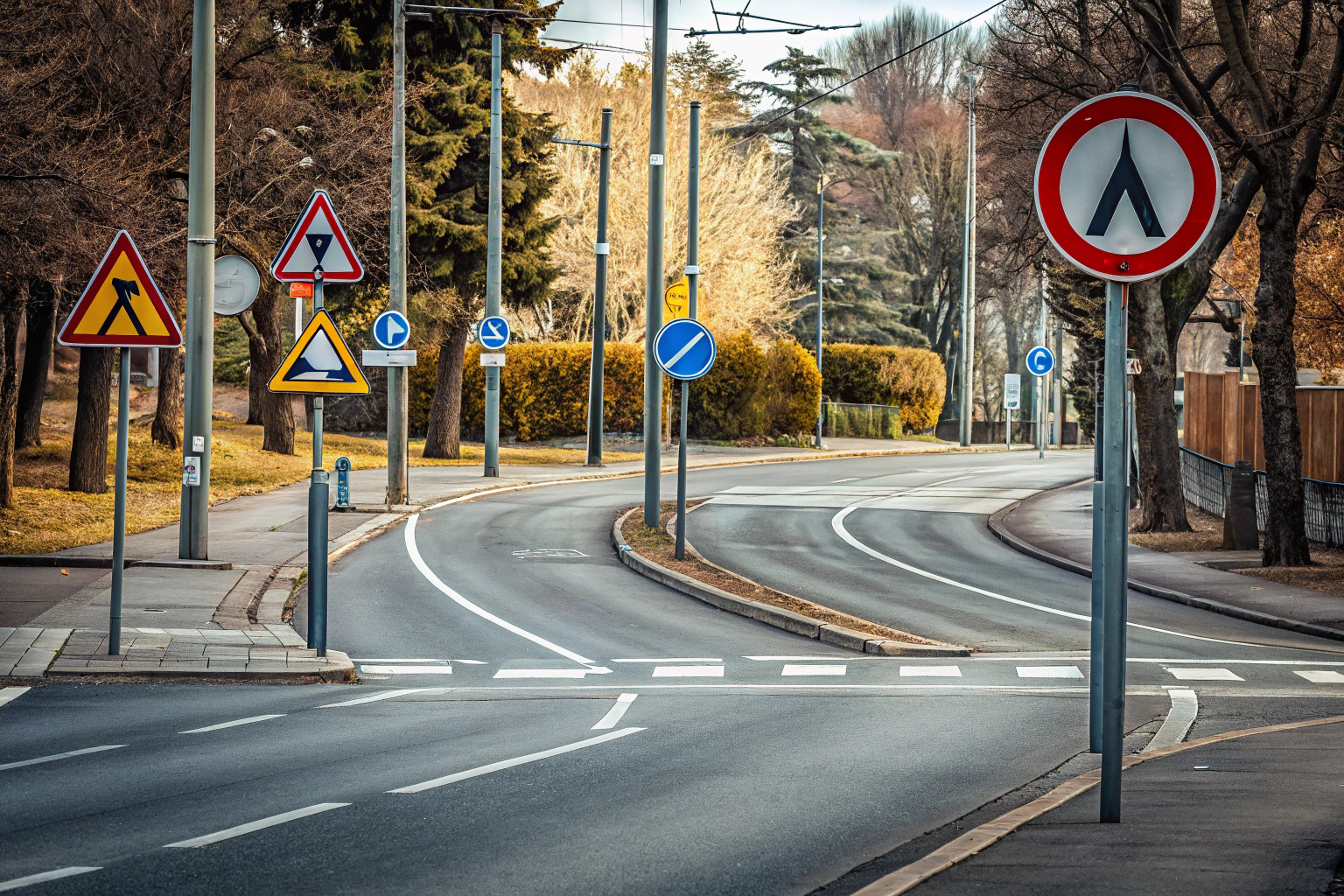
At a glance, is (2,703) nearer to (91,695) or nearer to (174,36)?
(91,695)

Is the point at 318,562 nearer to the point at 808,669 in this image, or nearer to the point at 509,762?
the point at 808,669

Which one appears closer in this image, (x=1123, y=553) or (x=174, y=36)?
(x=1123, y=553)

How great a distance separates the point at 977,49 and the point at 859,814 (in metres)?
61.0

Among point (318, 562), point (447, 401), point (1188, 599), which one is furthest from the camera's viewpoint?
point (447, 401)

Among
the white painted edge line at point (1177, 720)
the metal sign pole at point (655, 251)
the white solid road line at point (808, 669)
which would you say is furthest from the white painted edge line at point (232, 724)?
the metal sign pole at point (655, 251)

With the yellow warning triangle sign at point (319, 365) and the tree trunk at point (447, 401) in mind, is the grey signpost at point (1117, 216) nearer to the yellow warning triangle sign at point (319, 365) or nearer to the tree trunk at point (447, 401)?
the yellow warning triangle sign at point (319, 365)

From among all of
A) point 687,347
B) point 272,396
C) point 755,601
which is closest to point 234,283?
point 687,347

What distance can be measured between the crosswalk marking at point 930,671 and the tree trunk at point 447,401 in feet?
91.7

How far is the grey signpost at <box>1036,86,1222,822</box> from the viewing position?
17.6 ft

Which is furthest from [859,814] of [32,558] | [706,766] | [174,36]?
[174,36]

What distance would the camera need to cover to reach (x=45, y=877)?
5.29 metres

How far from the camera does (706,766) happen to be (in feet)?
25.4

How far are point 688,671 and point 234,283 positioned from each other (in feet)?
28.1

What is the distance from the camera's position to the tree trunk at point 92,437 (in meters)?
24.0
